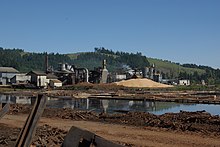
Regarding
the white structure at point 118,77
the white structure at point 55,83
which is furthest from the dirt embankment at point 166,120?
the white structure at point 118,77

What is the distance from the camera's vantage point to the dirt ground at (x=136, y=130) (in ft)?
30.6

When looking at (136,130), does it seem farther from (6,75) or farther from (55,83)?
(6,75)

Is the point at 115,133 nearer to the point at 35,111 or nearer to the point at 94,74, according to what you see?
the point at 35,111

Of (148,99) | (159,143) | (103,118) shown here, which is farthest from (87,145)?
(148,99)

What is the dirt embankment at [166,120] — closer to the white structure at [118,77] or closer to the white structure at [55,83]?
the white structure at [55,83]

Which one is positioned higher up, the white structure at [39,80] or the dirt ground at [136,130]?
the white structure at [39,80]

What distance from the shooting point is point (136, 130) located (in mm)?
13852

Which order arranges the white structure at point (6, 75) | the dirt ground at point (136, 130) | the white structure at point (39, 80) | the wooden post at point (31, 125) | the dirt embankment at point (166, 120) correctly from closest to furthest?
the wooden post at point (31, 125)
the dirt ground at point (136, 130)
the dirt embankment at point (166, 120)
the white structure at point (39, 80)
the white structure at point (6, 75)

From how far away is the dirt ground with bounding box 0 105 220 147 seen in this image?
9328 millimetres

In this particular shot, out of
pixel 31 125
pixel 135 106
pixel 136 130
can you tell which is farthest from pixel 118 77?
pixel 31 125

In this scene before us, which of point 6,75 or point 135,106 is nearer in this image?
point 135,106

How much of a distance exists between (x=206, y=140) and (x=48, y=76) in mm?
59307

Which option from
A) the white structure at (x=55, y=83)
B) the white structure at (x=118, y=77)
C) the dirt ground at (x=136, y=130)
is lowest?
the dirt ground at (x=136, y=130)

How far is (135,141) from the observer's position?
1106cm
